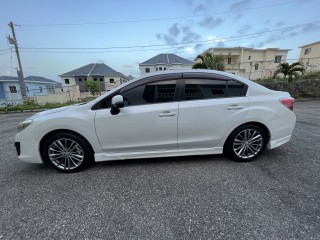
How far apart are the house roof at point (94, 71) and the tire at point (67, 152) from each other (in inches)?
1384

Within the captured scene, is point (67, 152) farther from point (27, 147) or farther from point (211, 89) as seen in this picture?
point (211, 89)

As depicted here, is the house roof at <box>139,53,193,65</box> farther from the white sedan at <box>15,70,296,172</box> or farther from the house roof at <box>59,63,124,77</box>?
the white sedan at <box>15,70,296,172</box>

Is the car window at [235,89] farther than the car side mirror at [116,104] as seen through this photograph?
Yes

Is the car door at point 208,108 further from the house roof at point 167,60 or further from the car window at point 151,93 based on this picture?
the house roof at point 167,60

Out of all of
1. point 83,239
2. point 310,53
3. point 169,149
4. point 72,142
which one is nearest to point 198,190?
point 169,149

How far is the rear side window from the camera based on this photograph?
276cm

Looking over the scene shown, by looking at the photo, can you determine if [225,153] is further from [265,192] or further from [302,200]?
[302,200]

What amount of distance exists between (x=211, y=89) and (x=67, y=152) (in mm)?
2622

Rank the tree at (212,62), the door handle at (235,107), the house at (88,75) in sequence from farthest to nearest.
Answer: the house at (88,75), the tree at (212,62), the door handle at (235,107)

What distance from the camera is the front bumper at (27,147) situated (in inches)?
105

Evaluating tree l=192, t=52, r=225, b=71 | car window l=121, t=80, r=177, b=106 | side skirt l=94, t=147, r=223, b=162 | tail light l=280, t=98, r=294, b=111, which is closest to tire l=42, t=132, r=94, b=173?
side skirt l=94, t=147, r=223, b=162

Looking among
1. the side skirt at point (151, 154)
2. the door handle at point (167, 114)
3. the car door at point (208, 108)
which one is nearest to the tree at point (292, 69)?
the car door at point (208, 108)

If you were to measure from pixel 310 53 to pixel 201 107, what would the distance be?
42.8 m

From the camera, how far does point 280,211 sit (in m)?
1.87
